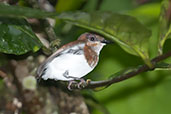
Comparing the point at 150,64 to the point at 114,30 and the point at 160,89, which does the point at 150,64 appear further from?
the point at 160,89

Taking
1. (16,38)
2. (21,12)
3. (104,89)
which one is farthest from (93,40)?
(104,89)

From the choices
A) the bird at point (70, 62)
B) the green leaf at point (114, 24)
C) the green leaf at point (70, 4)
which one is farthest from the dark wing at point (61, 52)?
the green leaf at point (70, 4)

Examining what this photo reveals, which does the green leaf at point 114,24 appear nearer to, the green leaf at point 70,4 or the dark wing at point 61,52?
the dark wing at point 61,52

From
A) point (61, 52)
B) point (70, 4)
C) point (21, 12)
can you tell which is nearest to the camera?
point (21, 12)

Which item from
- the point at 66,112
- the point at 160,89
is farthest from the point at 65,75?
the point at 160,89

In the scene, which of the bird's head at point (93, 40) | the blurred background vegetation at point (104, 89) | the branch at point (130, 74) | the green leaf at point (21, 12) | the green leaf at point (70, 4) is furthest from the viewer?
the green leaf at point (70, 4)

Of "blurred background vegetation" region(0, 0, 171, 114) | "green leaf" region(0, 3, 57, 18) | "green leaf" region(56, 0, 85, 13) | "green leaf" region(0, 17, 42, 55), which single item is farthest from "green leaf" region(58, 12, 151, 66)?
"green leaf" region(56, 0, 85, 13)

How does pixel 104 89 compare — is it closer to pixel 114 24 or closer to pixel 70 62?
→ pixel 70 62

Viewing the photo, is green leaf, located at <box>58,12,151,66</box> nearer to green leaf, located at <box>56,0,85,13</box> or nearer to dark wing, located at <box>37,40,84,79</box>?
dark wing, located at <box>37,40,84,79</box>
